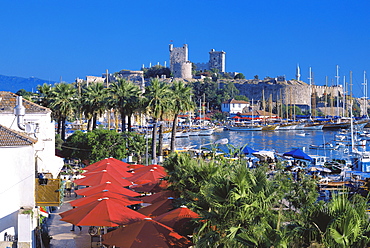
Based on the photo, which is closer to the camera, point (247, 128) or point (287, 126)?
point (247, 128)

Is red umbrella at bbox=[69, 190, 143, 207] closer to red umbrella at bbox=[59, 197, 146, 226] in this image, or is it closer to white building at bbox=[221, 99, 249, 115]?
red umbrella at bbox=[59, 197, 146, 226]

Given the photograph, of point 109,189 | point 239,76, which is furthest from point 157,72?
point 109,189

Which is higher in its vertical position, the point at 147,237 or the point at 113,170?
the point at 113,170

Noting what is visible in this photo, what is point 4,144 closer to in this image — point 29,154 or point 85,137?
point 29,154

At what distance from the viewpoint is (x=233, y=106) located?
136 metres

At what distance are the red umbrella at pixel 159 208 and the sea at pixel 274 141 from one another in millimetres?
31155

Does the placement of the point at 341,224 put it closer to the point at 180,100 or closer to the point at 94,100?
the point at 180,100

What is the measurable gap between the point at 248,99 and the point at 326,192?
13289 centimetres

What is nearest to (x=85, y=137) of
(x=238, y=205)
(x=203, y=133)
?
(x=238, y=205)

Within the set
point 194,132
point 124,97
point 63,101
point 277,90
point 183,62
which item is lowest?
point 194,132

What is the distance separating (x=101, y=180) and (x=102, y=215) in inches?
247

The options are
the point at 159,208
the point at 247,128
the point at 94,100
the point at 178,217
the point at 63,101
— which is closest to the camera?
the point at 178,217

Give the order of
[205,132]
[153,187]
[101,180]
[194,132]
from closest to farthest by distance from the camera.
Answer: [153,187], [101,180], [194,132], [205,132]

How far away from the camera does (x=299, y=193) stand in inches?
559
